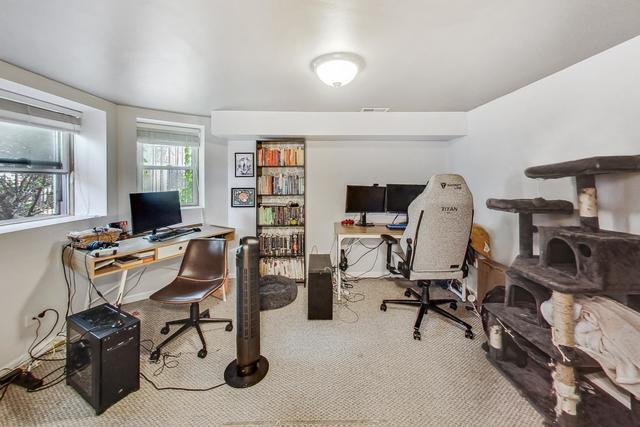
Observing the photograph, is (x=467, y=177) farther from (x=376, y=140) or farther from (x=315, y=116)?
(x=315, y=116)

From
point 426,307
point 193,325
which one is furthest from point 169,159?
point 426,307

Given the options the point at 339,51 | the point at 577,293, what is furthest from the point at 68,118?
the point at 577,293

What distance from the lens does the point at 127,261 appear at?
205cm

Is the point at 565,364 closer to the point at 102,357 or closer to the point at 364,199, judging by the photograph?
the point at 364,199

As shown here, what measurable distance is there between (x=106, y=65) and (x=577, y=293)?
130 inches

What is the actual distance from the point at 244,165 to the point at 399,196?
2072 millimetres

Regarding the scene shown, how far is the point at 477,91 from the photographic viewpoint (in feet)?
7.61

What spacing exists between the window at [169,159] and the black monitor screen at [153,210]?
564 mm

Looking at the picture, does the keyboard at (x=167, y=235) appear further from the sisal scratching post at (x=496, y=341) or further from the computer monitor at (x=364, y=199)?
the sisal scratching post at (x=496, y=341)

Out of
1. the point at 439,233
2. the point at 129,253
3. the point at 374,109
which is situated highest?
the point at 374,109

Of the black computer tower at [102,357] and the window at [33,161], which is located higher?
the window at [33,161]

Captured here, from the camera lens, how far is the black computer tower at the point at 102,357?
1436 mm

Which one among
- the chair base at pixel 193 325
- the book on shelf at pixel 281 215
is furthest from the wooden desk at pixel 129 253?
the book on shelf at pixel 281 215

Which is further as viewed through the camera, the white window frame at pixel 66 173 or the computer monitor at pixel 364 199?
the computer monitor at pixel 364 199
